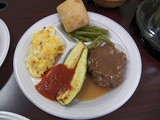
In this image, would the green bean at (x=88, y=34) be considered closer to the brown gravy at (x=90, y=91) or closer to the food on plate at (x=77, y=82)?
the food on plate at (x=77, y=82)

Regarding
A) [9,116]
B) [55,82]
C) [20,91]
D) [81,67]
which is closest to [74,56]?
[81,67]

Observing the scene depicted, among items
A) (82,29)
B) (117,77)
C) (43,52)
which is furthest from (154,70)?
(43,52)

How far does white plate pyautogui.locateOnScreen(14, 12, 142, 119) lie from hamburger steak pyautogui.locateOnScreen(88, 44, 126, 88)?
6 centimetres

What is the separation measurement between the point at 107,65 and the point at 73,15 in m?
0.38

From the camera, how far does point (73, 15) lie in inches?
49.0

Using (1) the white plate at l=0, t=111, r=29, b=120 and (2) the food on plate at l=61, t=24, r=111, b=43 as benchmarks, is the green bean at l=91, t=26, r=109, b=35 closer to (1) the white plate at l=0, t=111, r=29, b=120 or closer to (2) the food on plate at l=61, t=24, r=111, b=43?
(2) the food on plate at l=61, t=24, r=111, b=43

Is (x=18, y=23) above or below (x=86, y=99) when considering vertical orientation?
above

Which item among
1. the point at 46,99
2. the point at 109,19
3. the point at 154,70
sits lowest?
the point at 154,70

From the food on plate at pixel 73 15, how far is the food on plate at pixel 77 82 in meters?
0.18

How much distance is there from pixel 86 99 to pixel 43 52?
1.16 feet

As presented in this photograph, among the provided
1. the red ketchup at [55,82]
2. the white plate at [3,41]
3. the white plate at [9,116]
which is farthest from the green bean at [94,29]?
the white plate at [9,116]

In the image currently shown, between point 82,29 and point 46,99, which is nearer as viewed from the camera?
point 46,99

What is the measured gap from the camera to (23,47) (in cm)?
119

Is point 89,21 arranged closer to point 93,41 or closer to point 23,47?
point 93,41
